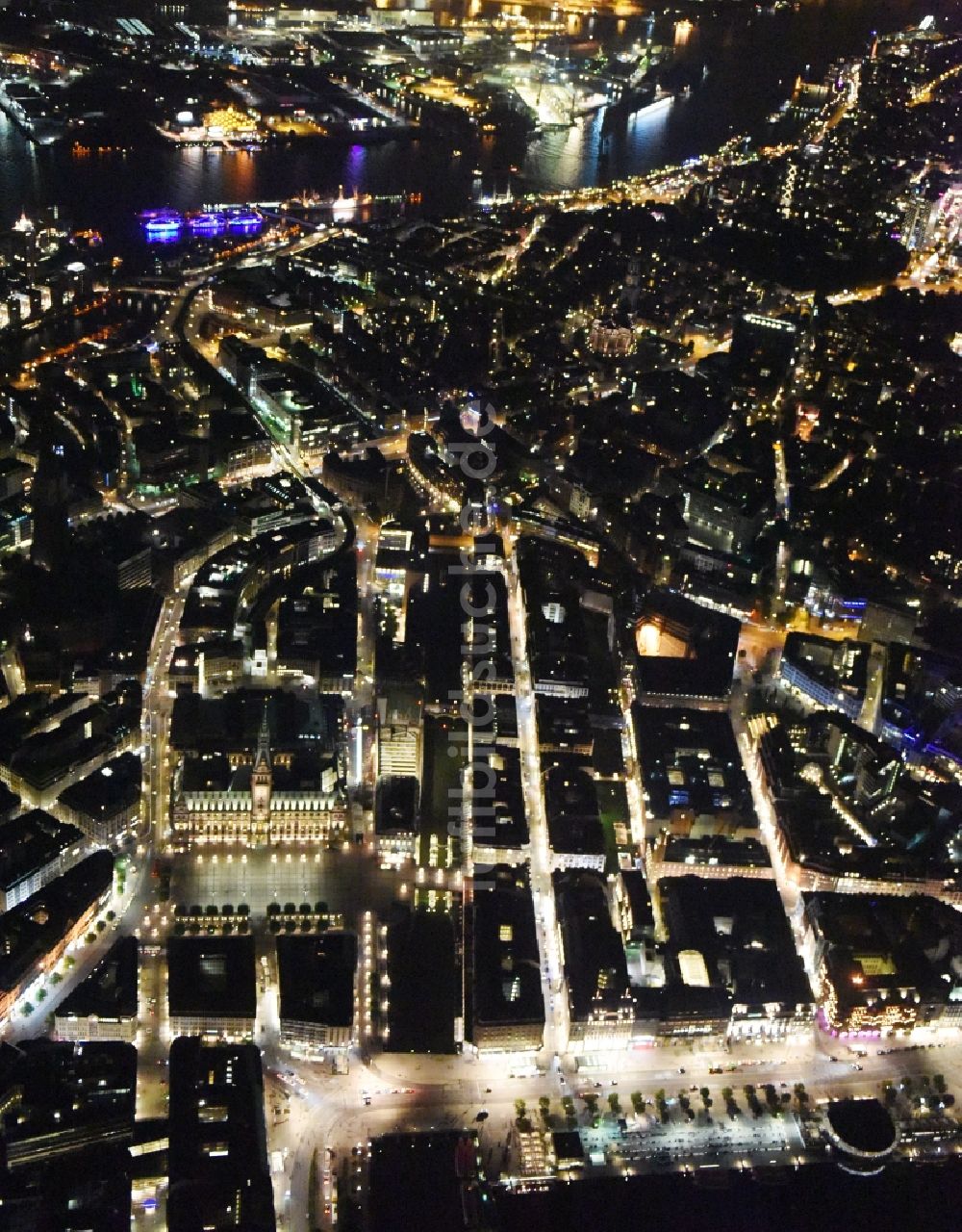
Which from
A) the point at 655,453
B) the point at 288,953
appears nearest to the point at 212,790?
the point at 288,953

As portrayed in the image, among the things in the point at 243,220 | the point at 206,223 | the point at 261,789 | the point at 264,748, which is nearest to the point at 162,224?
the point at 206,223

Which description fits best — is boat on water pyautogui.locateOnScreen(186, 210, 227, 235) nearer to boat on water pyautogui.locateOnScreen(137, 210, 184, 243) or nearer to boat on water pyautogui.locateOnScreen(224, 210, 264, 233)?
boat on water pyautogui.locateOnScreen(224, 210, 264, 233)

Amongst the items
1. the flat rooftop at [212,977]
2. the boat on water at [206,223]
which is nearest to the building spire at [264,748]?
the flat rooftop at [212,977]

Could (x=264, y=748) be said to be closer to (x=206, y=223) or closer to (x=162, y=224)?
(x=162, y=224)

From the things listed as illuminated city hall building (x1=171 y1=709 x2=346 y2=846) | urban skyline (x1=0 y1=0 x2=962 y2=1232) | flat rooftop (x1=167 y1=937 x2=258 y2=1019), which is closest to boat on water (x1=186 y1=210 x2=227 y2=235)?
urban skyline (x1=0 y1=0 x2=962 y2=1232)

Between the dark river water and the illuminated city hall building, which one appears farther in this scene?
the dark river water

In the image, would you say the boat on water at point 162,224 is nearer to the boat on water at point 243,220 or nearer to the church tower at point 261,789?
the boat on water at point 243,220

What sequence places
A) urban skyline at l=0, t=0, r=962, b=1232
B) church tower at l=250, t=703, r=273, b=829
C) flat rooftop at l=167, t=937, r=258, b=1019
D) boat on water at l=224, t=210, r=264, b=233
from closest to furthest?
urban skyline at l=0, t=0, r=962, b=1232 → flat rooftop at l=167, t=937, r=258, b=1019 → church tower at l=250, t=703, r=273, b=829 → boat on water at l=224, t=210, r=264, b=233
